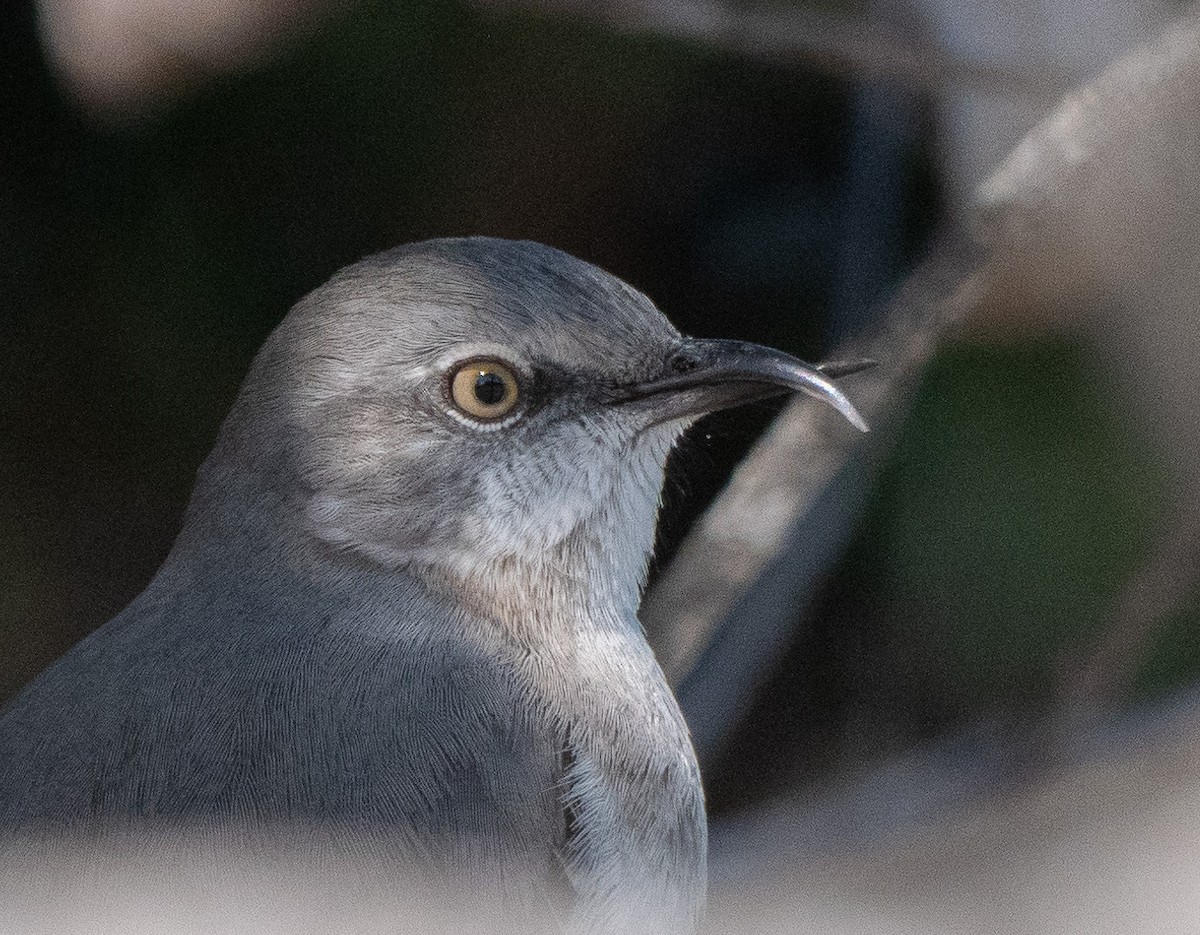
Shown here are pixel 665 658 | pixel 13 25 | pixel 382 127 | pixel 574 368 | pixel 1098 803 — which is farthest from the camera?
pixel 382 127

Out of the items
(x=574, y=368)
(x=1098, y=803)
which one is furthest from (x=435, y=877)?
(x=1098, y=803)

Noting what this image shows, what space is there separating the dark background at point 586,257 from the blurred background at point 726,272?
0.04 ft

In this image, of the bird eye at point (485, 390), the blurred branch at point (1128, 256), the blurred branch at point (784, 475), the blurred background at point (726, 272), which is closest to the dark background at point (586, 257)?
the blurred background at point (726, 272)

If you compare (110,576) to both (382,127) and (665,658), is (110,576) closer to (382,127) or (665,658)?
(382,127)

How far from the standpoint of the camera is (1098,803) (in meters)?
4.22

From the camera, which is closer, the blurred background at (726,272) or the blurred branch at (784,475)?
the blurred branch at (784,475)

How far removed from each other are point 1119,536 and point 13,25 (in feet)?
12.2

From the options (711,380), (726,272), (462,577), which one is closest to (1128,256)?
(726,272)

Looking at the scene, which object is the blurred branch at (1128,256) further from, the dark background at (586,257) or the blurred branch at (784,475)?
the dark background at (586,257)

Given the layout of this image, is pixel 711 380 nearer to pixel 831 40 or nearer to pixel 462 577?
pixel 462 577

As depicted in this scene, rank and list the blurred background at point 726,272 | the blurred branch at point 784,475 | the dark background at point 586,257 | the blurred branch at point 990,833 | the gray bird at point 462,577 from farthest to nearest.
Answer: the dark background at point 586,257, the blurred background at point 726,272, the blurred branch at point 990,833, the blurred branch at point 784,475, the gray bird at point 462,577

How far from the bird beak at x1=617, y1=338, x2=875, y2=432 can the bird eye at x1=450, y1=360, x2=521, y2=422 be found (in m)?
0.24

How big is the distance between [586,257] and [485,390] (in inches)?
83.3

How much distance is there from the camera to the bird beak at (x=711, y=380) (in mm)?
3238
